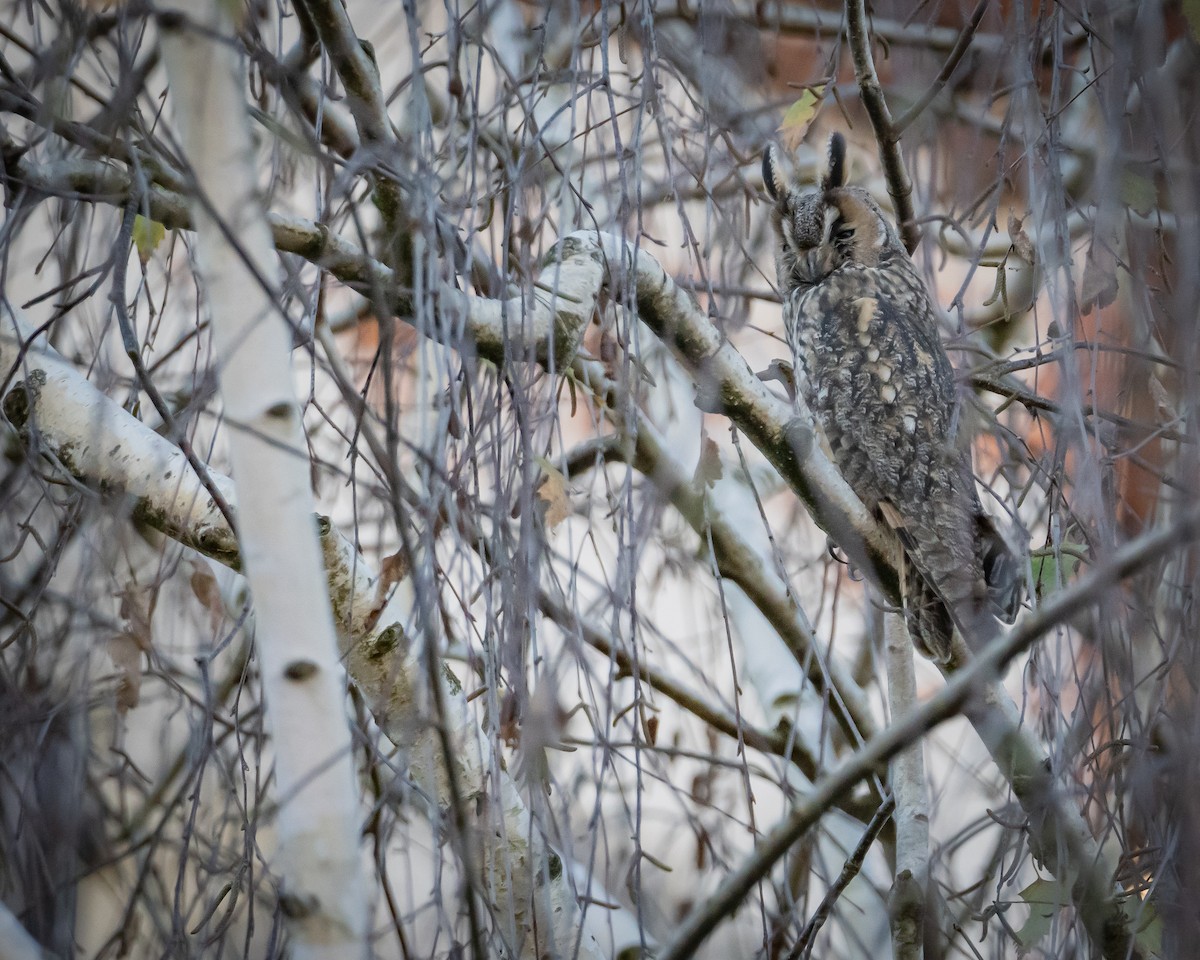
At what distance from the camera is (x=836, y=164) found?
2.12m

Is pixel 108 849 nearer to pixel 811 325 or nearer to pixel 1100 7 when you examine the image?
pixel 811 325

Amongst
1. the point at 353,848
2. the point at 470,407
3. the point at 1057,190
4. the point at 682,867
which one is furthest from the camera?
the point at 682,867

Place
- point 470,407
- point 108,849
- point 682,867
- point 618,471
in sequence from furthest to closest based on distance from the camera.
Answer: point 618,471 → point 682,867 → point 108,849 → point 470,407

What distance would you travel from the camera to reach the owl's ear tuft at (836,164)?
2.10 metres

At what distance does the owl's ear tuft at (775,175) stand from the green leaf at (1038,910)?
4.55 feet

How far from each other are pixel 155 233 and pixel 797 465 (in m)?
0.89

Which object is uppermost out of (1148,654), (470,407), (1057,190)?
(1057,190)

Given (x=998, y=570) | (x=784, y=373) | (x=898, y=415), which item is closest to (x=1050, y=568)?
(x=998, y=570)

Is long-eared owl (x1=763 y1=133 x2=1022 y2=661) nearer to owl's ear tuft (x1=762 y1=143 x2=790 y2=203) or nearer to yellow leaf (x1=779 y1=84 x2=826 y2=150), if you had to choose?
owl's ear tuft (x1=762 y1=143 x2=790 y2=203)

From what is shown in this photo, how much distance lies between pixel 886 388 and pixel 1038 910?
1.07m

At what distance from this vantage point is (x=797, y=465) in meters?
1.51

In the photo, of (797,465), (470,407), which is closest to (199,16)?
(470,407)

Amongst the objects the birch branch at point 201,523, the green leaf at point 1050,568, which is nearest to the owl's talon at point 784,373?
the green leaf at point 1050,568

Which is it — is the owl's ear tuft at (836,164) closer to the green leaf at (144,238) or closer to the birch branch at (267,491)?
the green leaf at (144,238)
